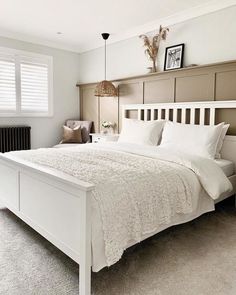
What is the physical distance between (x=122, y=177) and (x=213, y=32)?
2.67 meters

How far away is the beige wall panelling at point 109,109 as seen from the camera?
16.1 feet

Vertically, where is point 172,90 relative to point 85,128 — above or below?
above

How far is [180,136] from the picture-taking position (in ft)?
10.3

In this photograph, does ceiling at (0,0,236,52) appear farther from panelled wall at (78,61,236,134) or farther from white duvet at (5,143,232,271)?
white duvet at (5,143,232,271)

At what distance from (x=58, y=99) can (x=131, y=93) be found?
1.70 metres

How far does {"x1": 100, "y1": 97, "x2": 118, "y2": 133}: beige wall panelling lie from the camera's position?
4.89 meters

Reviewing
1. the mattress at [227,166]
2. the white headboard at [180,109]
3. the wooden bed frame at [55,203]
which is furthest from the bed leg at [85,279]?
the white headboard at [180,109]

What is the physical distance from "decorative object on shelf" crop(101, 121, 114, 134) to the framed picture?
4.97 feet

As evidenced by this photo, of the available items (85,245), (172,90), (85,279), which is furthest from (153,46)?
(85,279)

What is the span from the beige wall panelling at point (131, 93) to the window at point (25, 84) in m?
1.53

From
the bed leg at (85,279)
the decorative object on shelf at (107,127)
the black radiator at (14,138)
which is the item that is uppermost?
the decorative object on shelf at (107,127)

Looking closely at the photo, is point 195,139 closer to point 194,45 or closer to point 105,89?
point 194,45

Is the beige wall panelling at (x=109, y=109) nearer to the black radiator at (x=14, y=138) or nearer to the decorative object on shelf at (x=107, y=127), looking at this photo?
the decorative object on shelf at (x=107, y=127)

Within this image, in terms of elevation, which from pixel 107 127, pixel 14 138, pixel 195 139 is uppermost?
pixel 107 127
